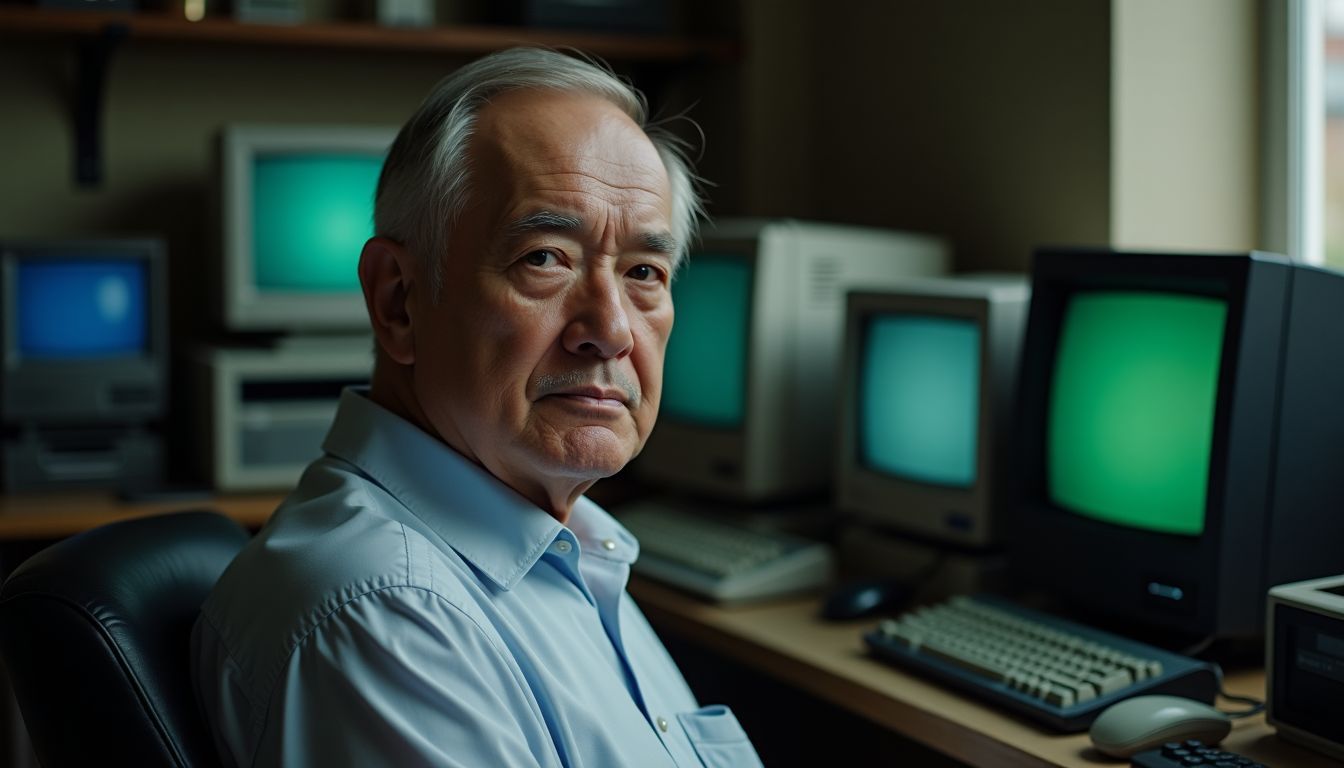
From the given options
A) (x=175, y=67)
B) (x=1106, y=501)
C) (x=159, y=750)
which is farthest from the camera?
(x=175, y=67)

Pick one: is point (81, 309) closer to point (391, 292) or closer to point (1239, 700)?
point (391, 292)

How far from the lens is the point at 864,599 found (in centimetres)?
185

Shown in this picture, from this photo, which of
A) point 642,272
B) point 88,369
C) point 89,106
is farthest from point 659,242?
point 89,106

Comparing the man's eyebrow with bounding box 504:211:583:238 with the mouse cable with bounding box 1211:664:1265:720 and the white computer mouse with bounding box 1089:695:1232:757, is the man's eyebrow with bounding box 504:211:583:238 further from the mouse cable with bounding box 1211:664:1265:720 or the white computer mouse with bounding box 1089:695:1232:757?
the mouse cable with bounding box 1211:664:1265:720

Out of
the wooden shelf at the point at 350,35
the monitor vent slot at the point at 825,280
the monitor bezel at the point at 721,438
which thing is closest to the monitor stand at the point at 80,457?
the wooden shelf at the point at 350,35

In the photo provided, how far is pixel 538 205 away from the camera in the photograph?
1.21 m

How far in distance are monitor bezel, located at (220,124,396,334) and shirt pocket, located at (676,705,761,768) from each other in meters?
1.40

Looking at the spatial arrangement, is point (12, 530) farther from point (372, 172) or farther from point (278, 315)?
point (372, 172)

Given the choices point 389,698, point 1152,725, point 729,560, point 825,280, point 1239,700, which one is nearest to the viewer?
point 389,698

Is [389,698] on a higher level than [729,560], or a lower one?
higher

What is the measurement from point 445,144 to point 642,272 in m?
0.23

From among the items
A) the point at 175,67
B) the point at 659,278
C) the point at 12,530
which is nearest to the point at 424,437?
the point at 659,278

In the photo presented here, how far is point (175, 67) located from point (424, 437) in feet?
6.42

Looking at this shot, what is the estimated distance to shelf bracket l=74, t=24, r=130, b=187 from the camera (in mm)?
2656
